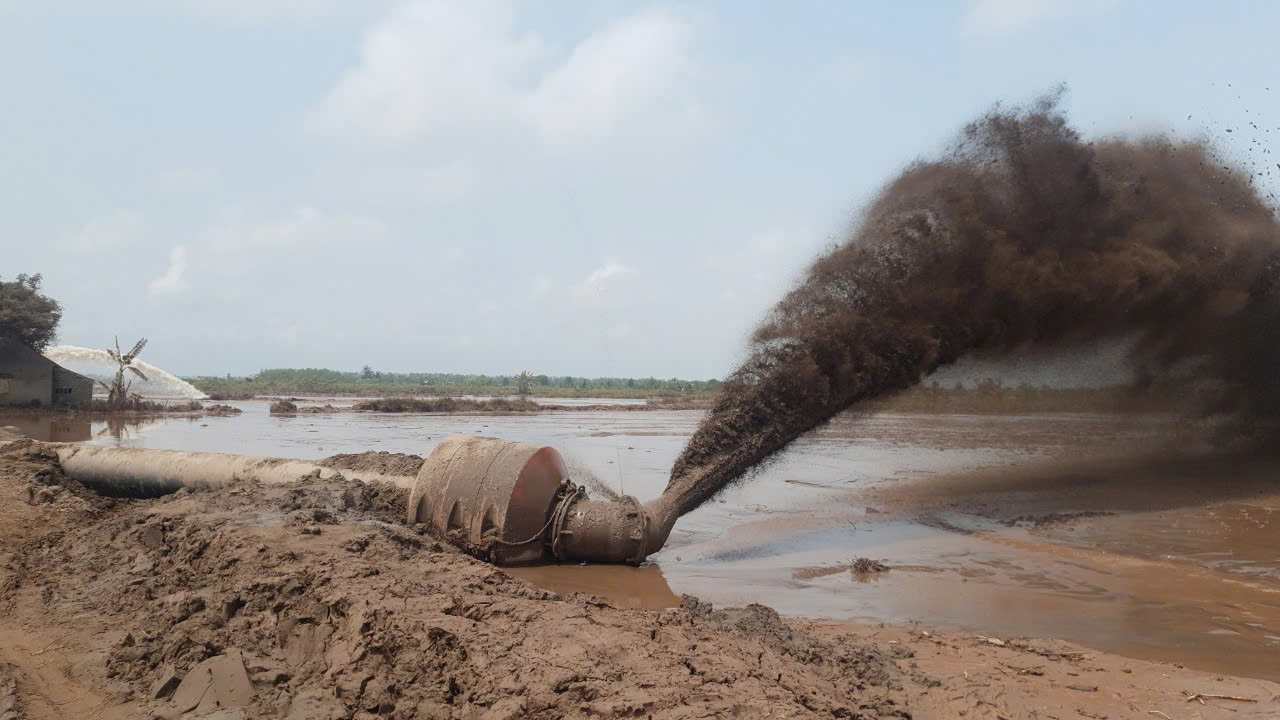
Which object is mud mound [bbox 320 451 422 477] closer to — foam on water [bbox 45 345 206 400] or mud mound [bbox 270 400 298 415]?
mud mound [bbox 270 400 298 415]

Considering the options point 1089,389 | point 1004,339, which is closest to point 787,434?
point 1004,339

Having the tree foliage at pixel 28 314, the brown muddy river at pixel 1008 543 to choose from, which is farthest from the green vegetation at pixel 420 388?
the brown muddy river at pixel 1008 543

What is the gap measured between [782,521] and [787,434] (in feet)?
6.08

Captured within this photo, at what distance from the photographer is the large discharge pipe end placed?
713 centimetres

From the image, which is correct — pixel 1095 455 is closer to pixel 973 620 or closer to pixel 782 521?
pixel 782 521

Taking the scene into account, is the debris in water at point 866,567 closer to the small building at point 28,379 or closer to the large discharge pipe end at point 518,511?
the large discharge pipe end at point 518,511

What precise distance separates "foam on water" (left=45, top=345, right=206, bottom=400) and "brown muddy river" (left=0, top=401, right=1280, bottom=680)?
121 ft

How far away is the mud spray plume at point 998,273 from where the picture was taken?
845 cm

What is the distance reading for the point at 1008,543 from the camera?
8.29 m

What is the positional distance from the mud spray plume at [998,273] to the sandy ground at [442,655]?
3.53 meters

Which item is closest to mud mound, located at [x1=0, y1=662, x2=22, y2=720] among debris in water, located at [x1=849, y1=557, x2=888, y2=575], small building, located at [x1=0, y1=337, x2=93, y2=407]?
debris in water, located at [x1=849, y1=557, x2=888, y2=575]

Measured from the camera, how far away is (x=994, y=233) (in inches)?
354

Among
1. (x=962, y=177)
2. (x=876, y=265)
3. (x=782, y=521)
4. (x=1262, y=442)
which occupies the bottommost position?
(x=782, y=521)

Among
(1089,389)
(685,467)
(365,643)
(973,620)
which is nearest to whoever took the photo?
(365,643)
